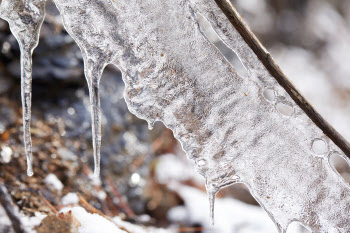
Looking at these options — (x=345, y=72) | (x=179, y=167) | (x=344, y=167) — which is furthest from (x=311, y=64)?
(x=179, y=167)

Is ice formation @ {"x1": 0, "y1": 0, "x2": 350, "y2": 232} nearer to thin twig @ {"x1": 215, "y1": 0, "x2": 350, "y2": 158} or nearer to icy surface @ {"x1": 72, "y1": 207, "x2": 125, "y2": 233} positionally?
thin twig @ {"x1": 215, "y1": 0, "x2": 350, "y2": 158}

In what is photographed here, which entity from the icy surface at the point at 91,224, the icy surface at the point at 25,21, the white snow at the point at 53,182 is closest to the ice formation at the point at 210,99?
the icy surface at the point at 25,21

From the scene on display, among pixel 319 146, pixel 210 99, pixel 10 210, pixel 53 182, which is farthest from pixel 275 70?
pixel 319 146

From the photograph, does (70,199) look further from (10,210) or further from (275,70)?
(275,70)

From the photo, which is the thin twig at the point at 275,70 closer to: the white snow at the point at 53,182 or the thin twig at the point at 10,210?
the thin twig at the point at 10,210

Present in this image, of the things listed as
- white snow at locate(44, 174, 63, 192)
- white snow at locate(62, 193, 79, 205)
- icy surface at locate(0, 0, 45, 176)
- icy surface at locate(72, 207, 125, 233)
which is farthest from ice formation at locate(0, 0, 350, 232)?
white snow at locate(44, 174, 63, 192)

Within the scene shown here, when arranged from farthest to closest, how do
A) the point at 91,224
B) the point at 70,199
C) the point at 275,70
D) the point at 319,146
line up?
1. the point at 319,146
2. the point at 70,199
3. the point at 91,224
4. the point at 275,70

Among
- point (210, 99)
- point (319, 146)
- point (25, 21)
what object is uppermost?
point (319, 146)
